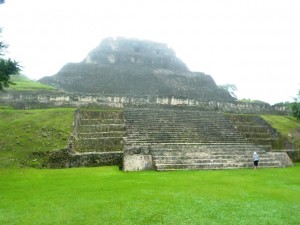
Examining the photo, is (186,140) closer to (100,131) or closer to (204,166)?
(204,166)

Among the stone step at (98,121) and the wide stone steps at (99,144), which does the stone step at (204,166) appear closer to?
the wide stone steps at (99,144)

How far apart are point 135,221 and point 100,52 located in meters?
26.7

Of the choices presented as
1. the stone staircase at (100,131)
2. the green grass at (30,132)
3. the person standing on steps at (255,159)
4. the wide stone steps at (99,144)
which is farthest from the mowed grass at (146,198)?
the stone staircase at (100,131)

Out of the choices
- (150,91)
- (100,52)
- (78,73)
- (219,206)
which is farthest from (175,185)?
(100,52)

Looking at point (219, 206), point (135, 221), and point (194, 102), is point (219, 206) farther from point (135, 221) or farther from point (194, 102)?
point (194, 102)

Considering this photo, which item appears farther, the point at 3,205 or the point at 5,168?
the point at 5,168

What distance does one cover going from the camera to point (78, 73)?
2477 centimetres

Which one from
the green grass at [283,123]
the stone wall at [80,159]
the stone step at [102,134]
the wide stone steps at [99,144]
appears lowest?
the stone wall at [80,159]

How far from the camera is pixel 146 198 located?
677 cm

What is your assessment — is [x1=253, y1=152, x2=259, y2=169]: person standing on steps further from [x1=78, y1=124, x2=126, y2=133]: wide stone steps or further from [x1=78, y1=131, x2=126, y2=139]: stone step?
[x1=78, y1=124, x2=126, y2=133]: wide stone steps

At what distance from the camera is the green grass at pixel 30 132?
11.7 metres

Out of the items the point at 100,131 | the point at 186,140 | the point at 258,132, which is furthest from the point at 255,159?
the point at 100,131

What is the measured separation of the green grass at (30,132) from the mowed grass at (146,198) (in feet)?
4.92

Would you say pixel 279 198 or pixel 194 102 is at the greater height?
pixel 194 102
